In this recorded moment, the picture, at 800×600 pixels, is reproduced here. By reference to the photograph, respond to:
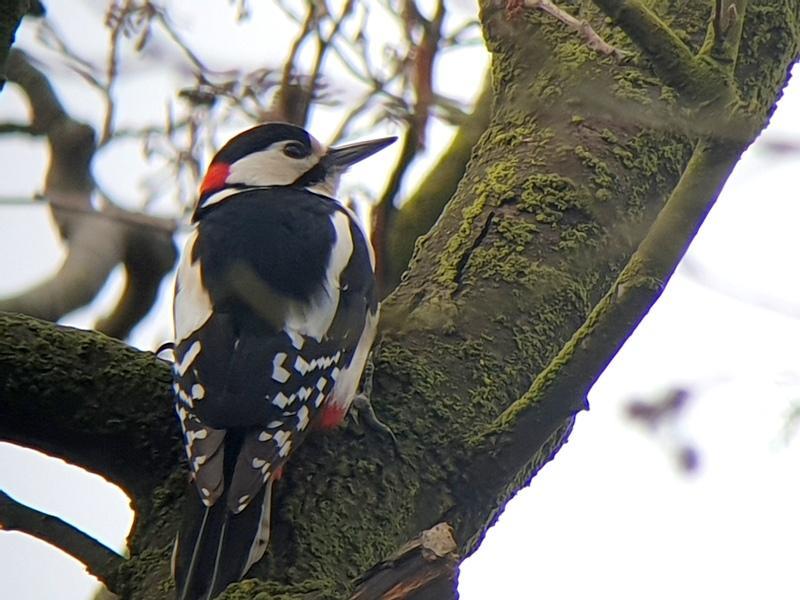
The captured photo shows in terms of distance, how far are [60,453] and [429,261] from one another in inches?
33.2

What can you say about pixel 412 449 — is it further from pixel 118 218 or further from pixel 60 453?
pixel 118 218

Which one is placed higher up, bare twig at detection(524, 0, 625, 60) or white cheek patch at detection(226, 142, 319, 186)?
white cheek patch at detection(226, 142, 319, 186)

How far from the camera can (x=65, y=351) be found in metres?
1.96

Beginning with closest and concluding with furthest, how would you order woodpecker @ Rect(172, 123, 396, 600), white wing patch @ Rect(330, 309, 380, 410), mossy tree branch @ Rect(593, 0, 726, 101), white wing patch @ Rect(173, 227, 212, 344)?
mossy tree branch @ Rect(593, 0, 726, 101), woodpecker @ Rect(172, 123, 396, 600), white wing patch @ Rect(330, 309, 380, 410), white wing patch @ Rect(173, 227, 212, 344)

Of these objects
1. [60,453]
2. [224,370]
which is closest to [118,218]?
[224,370]

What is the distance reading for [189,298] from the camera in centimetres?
246

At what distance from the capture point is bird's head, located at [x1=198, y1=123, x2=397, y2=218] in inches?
125

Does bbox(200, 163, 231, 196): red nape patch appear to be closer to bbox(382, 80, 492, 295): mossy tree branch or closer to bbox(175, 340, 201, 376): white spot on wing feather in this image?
bbox(382, 80, 492, 295): mossy tree branch

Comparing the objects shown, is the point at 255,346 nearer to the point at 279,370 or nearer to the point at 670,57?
the point at 279,370

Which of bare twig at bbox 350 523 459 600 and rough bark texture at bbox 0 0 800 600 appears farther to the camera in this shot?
rough bark texture at bbox 0 0 800 600

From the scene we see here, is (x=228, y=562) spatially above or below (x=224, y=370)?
below

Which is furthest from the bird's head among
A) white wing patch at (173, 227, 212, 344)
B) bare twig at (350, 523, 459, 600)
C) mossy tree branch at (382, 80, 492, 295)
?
bare twig at (350, 523, 459, 600)

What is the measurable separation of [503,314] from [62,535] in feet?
3.03

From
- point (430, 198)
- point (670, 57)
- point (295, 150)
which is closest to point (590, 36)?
point (670, 57)
